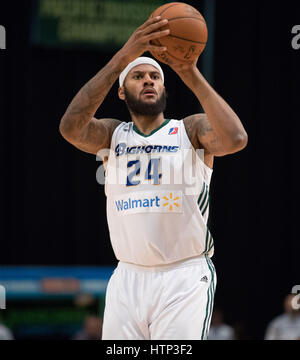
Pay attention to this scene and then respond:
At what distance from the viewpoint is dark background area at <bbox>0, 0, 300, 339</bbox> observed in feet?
35.4

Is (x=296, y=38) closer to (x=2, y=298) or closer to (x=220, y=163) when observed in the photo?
(x=220, y=163)

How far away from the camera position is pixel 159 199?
4.27 m

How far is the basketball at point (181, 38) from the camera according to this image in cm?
411

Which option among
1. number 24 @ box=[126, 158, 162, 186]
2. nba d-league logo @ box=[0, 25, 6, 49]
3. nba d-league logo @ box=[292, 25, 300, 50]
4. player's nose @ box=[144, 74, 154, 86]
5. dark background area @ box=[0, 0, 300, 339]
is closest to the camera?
number 24 @ box=[126, 158, 162, 186]

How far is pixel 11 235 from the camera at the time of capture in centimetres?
1068

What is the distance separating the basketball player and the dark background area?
21.2ft

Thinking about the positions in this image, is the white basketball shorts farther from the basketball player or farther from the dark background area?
the dark background area

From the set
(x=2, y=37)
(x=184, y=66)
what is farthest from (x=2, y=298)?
(x=184, y=66)

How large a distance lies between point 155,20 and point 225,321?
318 inches

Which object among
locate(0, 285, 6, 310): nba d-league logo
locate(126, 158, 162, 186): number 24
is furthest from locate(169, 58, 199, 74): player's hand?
locate(0, 285, 6, 310): nba d-league logo

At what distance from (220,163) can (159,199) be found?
742cm

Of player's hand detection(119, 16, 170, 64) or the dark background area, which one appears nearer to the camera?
player's hand detection(119, 16, 170, 64)

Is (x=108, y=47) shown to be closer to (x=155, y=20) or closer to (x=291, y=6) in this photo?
(x=291, y=6)

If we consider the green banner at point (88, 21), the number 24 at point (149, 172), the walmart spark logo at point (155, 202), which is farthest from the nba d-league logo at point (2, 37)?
the walmart spark logo at point (155, 202)
